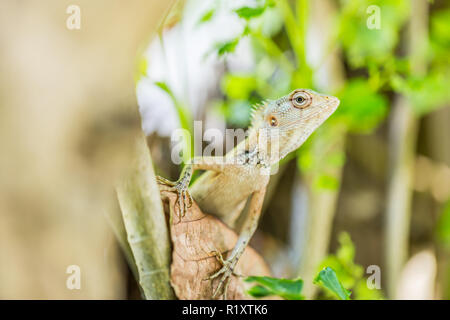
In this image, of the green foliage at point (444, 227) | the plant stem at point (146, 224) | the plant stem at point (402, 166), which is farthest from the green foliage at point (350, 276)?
the green foliage at point (444, 227)

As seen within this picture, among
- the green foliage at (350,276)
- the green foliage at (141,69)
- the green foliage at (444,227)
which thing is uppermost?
the green foliage at (141,69)

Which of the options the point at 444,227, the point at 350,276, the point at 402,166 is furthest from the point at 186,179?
the point at 444,227

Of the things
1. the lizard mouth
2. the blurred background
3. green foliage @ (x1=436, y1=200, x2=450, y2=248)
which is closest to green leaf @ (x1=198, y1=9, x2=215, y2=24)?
the blurred background

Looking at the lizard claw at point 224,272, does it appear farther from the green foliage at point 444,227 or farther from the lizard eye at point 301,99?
the green foliage at point 444,227

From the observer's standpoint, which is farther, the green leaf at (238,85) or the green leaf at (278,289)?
the green leaf at (238,85)

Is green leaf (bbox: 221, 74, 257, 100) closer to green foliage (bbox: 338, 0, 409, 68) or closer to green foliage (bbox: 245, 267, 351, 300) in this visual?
green foliage (bbox: 338, 0, 409, 68)
